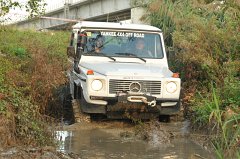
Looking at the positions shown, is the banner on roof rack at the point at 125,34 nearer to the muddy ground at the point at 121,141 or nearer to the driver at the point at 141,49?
the driver at the point at 141,49

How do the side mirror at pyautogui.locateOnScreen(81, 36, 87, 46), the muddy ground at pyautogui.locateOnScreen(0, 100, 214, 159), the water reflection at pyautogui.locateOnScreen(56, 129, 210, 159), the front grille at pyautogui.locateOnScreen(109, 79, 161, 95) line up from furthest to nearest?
1. the side mirror at pyautogui.locateOnScreen(81, 36, 87, 46)
2. the front grille at pyautogui.locateOnScreen(109, 79, 161, 95)
3. the water reflection at pyautogui.locateOnScreen(56, 129, 210, 159)
4. the muddy ground at pyautogui.locateOnScreen(0, 100, 214, 159)

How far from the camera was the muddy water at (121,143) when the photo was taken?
22.7 ft

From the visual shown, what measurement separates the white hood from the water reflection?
110cm

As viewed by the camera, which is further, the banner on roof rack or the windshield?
the banner on roof rack

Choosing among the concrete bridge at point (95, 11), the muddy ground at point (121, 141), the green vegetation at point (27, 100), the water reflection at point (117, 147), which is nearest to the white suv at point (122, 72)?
the muddy ground at point (121, 141)

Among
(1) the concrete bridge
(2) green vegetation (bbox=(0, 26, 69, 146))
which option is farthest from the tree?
(1) the concrete bridge

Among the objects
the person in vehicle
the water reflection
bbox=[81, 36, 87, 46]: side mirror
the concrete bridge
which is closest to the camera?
the water reflection

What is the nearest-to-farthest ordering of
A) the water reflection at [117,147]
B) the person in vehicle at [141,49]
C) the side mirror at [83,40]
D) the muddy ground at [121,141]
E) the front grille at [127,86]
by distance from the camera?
1. the muddy ground at [121,141]
2. the water reflection at [117,147]
3. the front grille at [127,86]
4. the side mirror at [83,40]
5. the person in vehicle at [141,49]

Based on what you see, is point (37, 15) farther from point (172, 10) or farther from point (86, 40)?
Result: point (172, 10)

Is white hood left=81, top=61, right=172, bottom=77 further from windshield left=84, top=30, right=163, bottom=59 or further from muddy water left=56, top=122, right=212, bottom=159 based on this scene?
muddy water left=56, top=122, right=212, bottom=159

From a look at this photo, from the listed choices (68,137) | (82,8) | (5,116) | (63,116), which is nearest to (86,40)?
(63,116)

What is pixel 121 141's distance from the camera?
7770 millimetres

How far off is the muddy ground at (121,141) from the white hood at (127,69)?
87 cm

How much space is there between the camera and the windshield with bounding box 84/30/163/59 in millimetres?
9656
